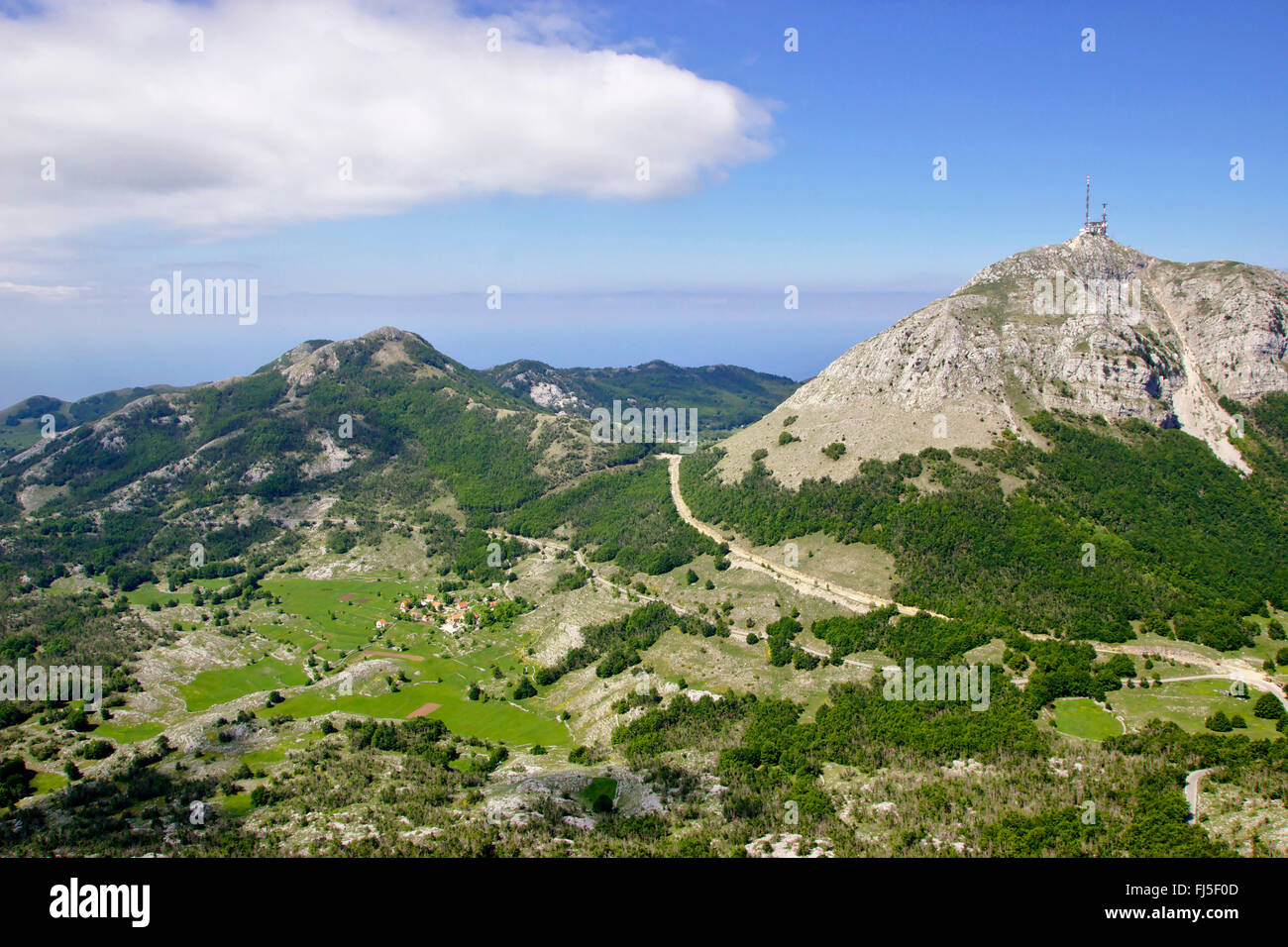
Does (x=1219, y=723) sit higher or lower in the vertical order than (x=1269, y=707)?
lower

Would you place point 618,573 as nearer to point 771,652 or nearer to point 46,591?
point 771,652

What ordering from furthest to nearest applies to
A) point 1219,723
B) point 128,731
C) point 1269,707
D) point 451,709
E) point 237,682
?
point 237,682
point 451,709
point 128,731
point 1269,707
point 1219,723

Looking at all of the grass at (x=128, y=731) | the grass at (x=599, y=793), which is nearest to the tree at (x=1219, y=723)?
the grass at (x=599, y=793)

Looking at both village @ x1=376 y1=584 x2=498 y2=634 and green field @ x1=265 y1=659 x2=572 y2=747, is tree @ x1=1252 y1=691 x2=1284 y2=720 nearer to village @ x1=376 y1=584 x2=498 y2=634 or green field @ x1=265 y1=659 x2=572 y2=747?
green field @ x1=265 y1=659 x2=572 y2=747

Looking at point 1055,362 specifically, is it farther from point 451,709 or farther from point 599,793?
point 451,709

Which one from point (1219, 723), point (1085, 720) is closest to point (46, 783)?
point (1085, 720)

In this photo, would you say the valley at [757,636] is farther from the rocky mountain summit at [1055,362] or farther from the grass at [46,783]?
the rocky mountain summit at [1055,362]

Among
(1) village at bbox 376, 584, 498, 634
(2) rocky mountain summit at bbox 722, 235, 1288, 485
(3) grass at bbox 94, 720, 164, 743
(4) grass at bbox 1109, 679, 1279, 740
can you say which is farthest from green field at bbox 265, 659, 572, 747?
(2) rocky mountain summit at bbox 722, 235, 1288, 485

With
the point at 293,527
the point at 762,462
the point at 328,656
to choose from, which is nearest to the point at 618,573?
the point at 762,462
